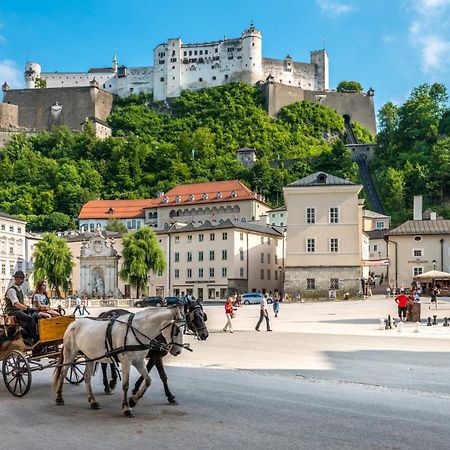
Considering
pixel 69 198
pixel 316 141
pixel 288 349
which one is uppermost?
pixel 316 141

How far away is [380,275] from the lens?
256 ft

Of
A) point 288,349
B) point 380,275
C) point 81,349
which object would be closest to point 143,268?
point 380,275

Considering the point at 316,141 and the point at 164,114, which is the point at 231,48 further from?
the point at 316,141

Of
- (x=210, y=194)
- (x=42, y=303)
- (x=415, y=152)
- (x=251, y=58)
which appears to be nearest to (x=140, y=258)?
(x=210, y=194)

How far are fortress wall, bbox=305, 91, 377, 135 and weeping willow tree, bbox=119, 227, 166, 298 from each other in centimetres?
8830

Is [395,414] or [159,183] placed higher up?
[159,183]

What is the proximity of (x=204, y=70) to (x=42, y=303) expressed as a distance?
14021 cm

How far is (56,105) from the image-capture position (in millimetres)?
145625

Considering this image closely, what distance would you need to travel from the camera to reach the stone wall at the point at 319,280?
5538 cm

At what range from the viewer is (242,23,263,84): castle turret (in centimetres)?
14725

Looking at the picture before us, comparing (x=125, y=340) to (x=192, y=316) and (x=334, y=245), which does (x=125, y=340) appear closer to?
(x=192, y=316)

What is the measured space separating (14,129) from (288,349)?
13281 cm

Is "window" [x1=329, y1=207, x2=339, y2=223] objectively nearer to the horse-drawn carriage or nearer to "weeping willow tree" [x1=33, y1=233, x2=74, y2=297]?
"weeping willow tree" [x1=33, y1=233, x2=74, y2=297]

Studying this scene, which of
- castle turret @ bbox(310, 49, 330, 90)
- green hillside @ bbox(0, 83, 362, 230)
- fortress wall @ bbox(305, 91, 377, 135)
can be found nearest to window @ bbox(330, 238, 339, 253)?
green hillside @ bbox(0, 83, 362, 230)
